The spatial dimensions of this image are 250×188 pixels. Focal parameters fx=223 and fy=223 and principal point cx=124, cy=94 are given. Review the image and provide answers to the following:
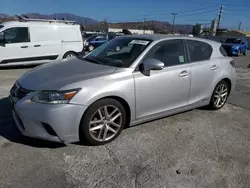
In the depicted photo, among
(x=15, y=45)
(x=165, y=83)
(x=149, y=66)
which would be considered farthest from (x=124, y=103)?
(x=15, y=45)

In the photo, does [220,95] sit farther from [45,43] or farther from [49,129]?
[45,43]

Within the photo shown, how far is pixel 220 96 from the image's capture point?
4578mm

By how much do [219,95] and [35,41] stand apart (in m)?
6.88

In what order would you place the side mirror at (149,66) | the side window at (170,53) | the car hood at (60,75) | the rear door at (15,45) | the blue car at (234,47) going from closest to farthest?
1. the car hood at (60,75)
2. the side mirror at (149,66)
3. the side window at (170,53)
4. the rear door at (15,45)
5. the blue car at (234,47)

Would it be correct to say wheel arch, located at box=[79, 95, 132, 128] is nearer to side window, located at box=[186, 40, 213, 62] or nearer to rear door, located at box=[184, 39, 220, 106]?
rear door, located at box=[184, 39, 220, 106]

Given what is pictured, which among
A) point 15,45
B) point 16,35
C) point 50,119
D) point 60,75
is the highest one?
point 16,35

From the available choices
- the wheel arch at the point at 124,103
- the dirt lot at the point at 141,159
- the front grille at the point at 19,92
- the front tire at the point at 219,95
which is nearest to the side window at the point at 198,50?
the front tire at the point at 219,95

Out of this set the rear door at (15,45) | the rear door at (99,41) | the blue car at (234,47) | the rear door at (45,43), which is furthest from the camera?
the rear door at (99,41)

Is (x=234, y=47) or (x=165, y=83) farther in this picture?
(x=234, y=47)

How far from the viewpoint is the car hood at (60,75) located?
279cm

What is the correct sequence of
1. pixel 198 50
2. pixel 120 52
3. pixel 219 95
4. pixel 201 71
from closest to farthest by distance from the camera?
pixel 120 52 → pixel 201 71 → pixel 198 50 → pixel 219 95

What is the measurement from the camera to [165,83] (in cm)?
345

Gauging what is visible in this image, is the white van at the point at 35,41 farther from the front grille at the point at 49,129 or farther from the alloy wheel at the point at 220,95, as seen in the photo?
the alloy wheel at the point at 220,95

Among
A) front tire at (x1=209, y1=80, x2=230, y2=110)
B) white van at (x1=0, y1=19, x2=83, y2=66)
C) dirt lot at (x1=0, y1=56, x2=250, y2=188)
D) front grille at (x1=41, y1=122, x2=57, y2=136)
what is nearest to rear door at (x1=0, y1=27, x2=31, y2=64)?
white van at (x1=0, y1=19, x2=83, y2=66)
